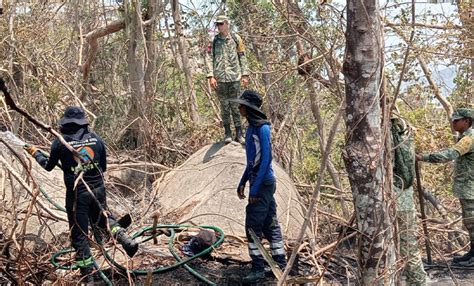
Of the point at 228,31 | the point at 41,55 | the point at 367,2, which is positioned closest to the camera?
the point at 367,2

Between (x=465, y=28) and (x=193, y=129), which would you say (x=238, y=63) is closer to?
(x=193, y=129)

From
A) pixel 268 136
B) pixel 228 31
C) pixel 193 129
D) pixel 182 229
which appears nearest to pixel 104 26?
pixel 193 129

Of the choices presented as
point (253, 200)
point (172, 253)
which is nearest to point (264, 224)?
point (253, 200)

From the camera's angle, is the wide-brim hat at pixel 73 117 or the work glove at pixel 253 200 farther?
the wide-brim hat at pixel 73 117

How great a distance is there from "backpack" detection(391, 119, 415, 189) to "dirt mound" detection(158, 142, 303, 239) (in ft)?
6.00

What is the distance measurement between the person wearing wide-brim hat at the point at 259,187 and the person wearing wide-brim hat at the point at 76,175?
1.28m

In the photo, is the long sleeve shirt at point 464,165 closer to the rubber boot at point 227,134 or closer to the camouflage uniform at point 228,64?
the camouflage uniform at point 228,64

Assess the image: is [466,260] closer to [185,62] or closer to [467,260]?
[467,260]

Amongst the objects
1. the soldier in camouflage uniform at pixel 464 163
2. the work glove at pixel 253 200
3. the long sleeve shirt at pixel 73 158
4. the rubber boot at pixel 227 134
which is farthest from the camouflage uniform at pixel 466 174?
the long sleeve shirt at pixel 73 158

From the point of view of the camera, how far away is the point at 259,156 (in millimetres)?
6125

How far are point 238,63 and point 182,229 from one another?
245 centimetres

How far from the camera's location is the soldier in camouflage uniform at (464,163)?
6822 millimetres

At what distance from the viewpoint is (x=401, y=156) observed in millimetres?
6145

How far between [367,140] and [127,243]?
3020 mm
